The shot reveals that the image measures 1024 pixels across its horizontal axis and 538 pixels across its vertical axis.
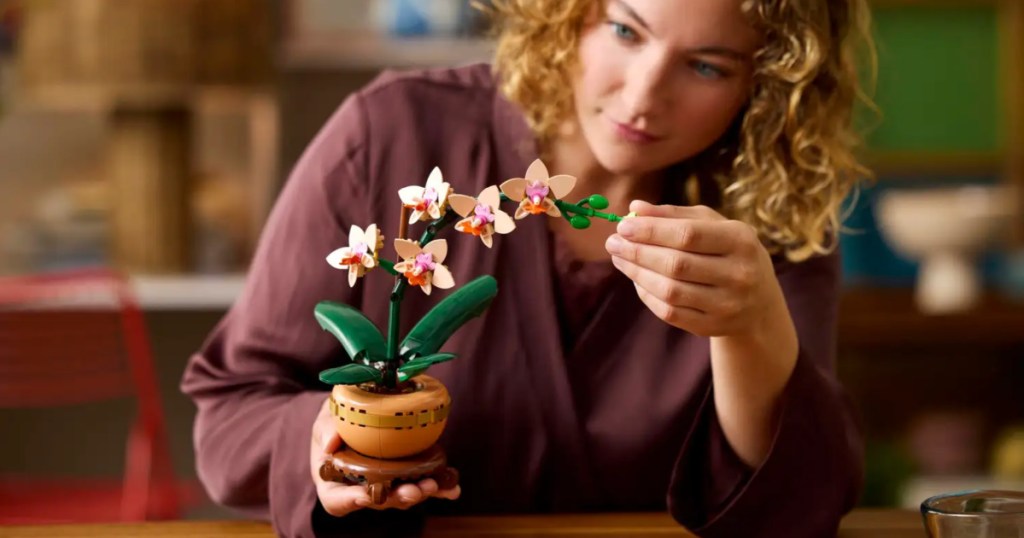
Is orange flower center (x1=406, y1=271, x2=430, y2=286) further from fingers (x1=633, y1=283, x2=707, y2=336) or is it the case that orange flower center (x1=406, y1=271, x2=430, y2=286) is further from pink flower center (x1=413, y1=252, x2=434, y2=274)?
fingers (x1=633, y1=283, x2=707, y2=336)

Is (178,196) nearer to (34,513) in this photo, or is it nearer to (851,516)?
(34,513)

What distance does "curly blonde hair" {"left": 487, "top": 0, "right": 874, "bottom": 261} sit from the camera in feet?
3.19

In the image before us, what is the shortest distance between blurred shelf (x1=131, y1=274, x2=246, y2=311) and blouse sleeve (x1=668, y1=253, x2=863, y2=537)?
1.43 m

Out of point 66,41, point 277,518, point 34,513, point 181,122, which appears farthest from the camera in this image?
point 181,122

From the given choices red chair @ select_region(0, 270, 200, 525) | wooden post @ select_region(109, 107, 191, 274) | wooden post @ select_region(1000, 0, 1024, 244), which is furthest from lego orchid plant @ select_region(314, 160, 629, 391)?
wooden post @ select_region(1000, 0, 1024, 244)

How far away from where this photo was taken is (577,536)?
2.99ft

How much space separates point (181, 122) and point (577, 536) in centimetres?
165

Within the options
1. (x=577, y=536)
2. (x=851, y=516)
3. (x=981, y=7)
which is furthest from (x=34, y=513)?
(x=981, y=7)

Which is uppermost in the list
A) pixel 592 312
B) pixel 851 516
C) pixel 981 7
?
pixel 981 7

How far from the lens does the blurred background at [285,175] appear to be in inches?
86.5

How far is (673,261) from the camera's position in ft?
2.48

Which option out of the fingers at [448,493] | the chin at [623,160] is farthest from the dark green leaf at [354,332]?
the chin at [623,160]

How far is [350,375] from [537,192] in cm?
17

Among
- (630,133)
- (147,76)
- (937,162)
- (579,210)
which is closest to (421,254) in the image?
(579,210)
